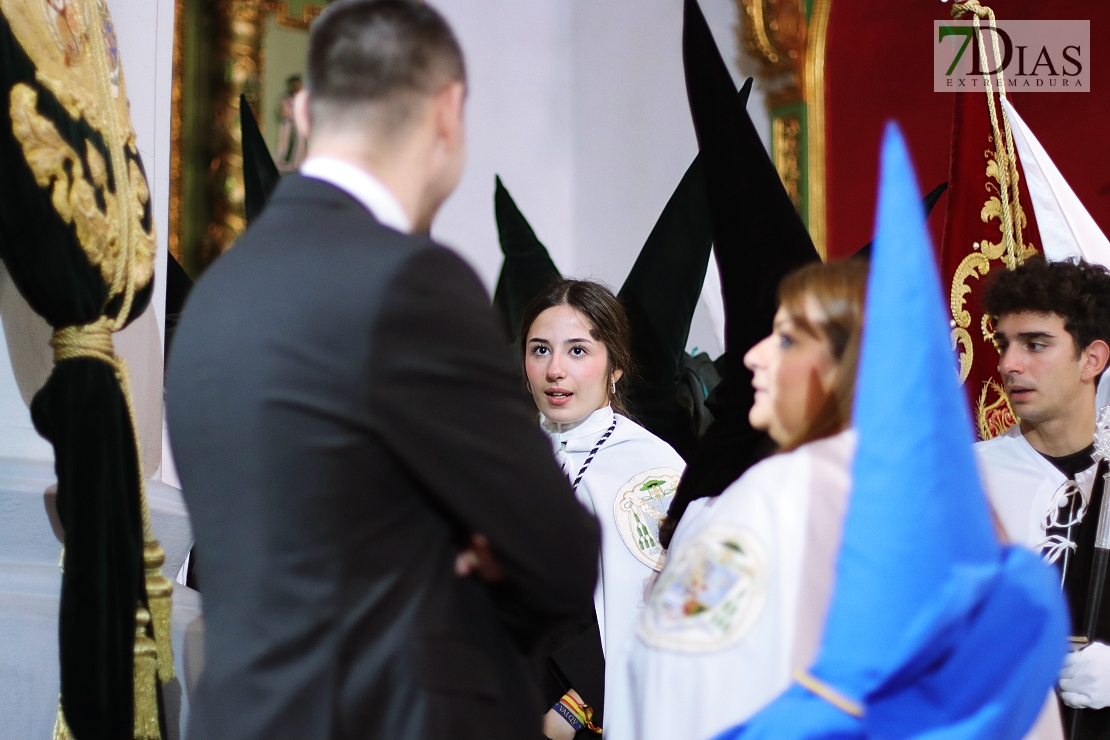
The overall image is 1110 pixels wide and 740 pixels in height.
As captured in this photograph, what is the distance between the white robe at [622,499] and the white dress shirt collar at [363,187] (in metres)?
1.36

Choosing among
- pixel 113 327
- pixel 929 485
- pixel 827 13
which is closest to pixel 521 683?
pixel 929 485

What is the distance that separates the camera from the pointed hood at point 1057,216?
2729 mm

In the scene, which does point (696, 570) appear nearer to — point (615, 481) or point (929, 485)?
point (929, 485)

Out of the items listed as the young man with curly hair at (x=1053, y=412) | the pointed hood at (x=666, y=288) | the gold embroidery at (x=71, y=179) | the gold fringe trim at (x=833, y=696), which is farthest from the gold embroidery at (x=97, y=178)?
Answer: the young man with curly hair at (x=1053, y=412)

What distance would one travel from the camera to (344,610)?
40.0 inches

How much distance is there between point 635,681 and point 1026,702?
0.44 metres

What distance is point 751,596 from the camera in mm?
1210

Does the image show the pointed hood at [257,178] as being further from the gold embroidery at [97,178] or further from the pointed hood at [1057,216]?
the pointed hood at [1057,216]

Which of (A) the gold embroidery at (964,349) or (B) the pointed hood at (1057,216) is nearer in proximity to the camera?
(B) the pointed hood at (1057,216)

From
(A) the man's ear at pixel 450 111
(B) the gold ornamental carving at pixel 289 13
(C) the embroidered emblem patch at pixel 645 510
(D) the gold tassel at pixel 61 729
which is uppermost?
(B) the gold ornamental carving at pixel 289 13

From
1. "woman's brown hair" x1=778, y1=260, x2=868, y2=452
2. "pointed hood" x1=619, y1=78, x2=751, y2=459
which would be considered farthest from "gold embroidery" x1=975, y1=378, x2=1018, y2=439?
"woman's brown hair" x1=778, y1=260, x2=868, y2=452

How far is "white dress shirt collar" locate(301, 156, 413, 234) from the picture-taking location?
112 centimetres

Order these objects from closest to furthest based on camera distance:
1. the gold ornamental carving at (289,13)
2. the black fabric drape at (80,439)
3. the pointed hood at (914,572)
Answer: the pointed hood at (914,572) < the black fabric drape at (80,439) < the gold ornamental carving at (289,13)

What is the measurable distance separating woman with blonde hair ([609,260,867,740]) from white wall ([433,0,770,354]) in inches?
169
